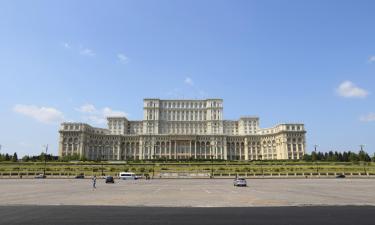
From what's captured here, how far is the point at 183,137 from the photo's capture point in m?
157

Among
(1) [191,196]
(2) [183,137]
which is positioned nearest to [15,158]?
(2) [183,137]

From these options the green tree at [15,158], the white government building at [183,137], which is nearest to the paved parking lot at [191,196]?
the green tree at [15,158]

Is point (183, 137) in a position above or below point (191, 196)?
above

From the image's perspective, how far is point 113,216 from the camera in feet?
47.5

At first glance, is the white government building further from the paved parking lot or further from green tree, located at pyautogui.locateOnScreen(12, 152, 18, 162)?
the paved parking lot

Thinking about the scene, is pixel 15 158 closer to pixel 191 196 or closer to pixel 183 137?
pixel 183 137

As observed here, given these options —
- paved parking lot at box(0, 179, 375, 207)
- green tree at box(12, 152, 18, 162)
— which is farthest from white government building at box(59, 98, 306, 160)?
paved parking lot at box(0, 179, 375, 207)

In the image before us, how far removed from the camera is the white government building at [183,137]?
501ft

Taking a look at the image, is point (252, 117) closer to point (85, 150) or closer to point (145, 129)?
point (145, 129)

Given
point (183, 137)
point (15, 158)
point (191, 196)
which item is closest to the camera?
point (191, 196)

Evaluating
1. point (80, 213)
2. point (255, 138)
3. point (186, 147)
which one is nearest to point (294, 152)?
point (255, 138)

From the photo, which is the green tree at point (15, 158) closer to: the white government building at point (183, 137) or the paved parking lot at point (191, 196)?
the white government building at point (183, 137)

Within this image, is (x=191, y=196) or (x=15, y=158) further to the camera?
(x=15, y=158)

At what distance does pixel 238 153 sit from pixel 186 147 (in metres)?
29.6
